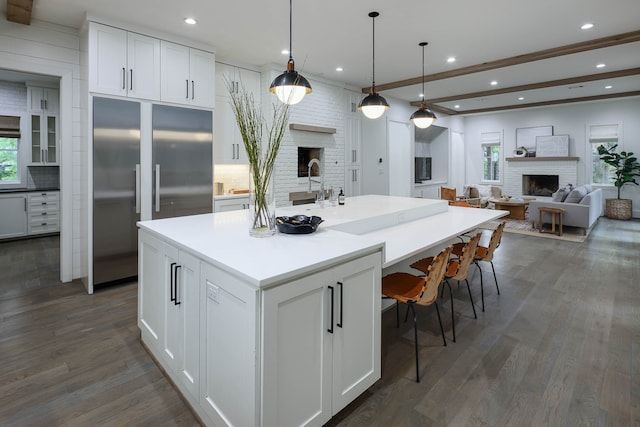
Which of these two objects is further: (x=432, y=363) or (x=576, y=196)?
(x=576, y=196)

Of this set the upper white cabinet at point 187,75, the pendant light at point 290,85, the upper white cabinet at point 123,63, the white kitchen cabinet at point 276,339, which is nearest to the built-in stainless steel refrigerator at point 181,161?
the upper white cabinet at point 187,75

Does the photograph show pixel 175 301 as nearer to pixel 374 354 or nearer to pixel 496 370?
pixel 374 354

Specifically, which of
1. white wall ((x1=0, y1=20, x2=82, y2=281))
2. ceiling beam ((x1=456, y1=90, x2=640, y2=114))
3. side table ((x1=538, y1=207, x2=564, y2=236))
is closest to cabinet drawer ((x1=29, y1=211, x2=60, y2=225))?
white wall ((x1=0, y1=20, x2=82, y2=281))

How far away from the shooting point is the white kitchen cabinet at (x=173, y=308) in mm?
1728

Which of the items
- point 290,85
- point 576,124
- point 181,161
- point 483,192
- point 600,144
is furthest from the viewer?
point 483,192

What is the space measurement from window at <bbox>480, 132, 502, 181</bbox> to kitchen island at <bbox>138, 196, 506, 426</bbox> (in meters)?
9.90

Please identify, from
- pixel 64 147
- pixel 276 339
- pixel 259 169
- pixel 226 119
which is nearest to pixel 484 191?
pixel 226 119

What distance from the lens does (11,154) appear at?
6.15m

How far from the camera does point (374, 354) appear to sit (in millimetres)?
1893

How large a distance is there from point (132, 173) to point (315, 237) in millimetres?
2747

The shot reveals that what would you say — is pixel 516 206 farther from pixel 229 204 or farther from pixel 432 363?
pixel 432 363

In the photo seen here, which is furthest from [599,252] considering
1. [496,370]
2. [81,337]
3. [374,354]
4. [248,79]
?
[81,337]

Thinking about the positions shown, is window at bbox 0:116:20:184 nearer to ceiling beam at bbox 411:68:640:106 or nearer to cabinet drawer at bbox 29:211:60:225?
cabinet drawer at bbox 29:211:60:225

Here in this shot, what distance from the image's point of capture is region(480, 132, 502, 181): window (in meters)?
10.6
